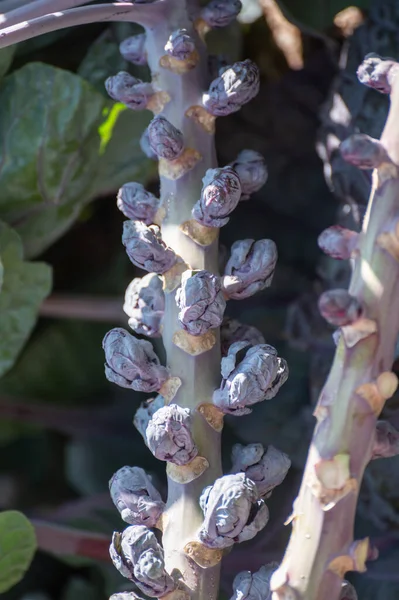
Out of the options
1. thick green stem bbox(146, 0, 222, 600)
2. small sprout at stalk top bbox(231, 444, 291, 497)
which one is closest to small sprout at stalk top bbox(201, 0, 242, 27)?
thick green stem bbox(146, 0, 222, 600)

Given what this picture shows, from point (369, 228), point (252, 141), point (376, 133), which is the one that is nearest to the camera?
point (369, 228)

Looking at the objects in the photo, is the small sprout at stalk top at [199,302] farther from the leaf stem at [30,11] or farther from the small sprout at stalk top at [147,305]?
the leaf stem at [30,11]

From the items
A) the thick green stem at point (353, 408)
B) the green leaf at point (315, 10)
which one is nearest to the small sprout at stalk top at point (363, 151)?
the thick green stem at point (353, 408)

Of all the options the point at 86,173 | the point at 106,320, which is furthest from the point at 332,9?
the point at 106,320

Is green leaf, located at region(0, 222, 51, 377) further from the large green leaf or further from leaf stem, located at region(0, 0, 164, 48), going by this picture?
leaf stem, located at region(0, 0, 164, 48)

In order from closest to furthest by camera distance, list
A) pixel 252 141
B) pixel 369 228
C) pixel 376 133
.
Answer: pixel 369 228 → pixel 376 133 → pixel 252 141

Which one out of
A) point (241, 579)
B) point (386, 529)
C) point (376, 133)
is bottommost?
point (386, 529)

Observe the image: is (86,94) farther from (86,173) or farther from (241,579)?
(241,579)
